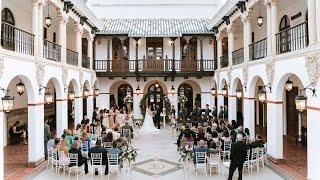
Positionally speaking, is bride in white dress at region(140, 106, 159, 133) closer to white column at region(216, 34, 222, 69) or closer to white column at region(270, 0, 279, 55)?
white column at region(216, 34, 222, 69)

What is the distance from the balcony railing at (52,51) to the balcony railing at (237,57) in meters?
10.7

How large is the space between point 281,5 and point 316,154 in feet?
35.6

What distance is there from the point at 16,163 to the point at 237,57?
14320 millimetres

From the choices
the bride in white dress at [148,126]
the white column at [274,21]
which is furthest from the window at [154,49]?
the white column at [274,21]

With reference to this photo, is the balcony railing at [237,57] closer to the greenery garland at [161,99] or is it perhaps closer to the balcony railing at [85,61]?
the greenery garland at [161,99]

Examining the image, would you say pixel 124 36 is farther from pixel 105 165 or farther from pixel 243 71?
pixel 105 165

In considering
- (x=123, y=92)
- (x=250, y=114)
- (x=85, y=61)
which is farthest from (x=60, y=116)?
(x=123, y=92)

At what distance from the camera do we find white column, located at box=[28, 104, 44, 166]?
46.9 feet

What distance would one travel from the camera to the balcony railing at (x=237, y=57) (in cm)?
2112

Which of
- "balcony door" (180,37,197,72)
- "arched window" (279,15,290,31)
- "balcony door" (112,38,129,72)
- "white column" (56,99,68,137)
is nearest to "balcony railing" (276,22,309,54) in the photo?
"arched window" (279,15,290,31)

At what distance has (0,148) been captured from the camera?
36.0ft

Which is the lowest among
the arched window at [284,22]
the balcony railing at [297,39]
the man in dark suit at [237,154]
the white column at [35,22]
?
the man in dark suit at [237,154]

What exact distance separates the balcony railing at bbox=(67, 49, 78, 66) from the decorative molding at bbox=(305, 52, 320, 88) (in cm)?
1450

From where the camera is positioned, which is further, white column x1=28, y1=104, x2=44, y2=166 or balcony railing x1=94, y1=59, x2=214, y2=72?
balcony railing x1=94, y1=59, x2=214, y2=72
